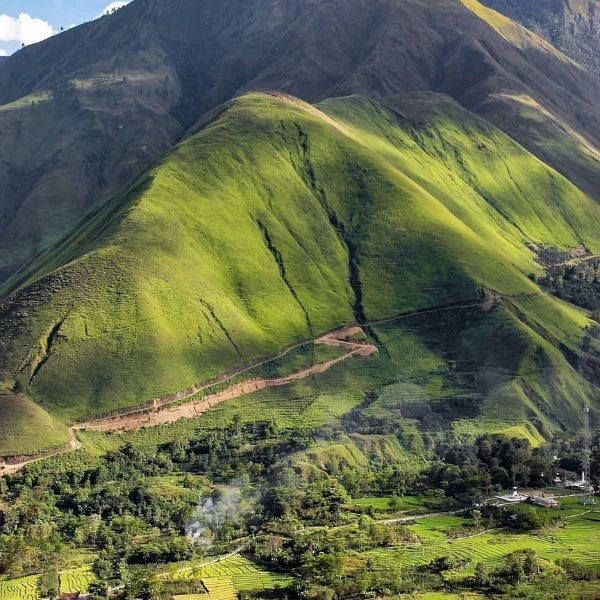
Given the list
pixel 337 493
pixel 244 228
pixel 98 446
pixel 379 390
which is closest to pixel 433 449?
pixel 379 390

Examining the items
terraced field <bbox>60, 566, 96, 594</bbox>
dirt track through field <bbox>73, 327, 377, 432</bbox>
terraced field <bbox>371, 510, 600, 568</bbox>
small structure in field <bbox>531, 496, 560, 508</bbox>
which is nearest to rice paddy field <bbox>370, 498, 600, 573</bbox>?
terraced field <bbox>371, 510, 600, 568</bbox>

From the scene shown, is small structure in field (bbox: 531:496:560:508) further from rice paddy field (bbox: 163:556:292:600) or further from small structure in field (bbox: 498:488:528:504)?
rice paddy field (bbox: 163:556:292:600)

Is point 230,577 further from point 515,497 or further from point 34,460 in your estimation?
point 34,460

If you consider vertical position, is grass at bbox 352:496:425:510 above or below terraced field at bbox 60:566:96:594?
below

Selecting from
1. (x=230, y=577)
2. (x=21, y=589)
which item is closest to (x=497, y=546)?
(x=230, y=577)

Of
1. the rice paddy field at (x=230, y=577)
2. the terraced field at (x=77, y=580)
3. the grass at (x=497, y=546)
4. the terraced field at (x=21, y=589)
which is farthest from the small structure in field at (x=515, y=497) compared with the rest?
the terraced field at (x=21, y=589)

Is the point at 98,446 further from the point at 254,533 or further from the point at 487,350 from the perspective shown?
the point at 487,350

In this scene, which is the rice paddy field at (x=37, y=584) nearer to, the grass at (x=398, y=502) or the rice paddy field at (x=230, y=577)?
the rice paddy field at (x=230, y=577)
